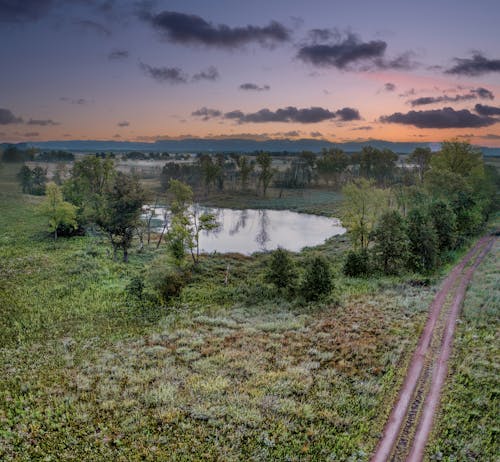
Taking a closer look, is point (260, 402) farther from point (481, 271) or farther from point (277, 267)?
point (481, 271)

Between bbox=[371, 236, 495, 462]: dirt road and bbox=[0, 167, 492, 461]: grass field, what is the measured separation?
541mm

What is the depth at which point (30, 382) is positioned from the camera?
59.1ft

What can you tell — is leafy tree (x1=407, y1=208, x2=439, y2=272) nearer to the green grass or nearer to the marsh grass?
the marsh grass

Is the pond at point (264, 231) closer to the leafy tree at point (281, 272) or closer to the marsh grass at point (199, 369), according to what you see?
the leafy tree at point (281, 272)

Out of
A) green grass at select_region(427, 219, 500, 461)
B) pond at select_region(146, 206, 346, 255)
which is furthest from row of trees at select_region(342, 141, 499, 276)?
green grass at select_region(427, 219, 500, 461)

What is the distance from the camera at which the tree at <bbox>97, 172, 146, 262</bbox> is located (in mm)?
44844

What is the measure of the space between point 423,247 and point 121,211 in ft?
126

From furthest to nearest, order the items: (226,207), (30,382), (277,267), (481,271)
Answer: (226,207) → (481,271) → (277,267) → (30,382)

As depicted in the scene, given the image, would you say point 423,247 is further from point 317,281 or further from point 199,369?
point 199,369

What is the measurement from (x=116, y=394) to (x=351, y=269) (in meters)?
30.2

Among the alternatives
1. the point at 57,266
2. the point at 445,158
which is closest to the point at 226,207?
the point at 445,158

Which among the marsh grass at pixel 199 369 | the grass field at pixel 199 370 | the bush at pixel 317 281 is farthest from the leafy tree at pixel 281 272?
the bush at pixel 317 281

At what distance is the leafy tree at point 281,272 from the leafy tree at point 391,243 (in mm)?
12865

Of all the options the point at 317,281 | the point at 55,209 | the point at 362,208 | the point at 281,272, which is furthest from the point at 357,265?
the point at 55,209
